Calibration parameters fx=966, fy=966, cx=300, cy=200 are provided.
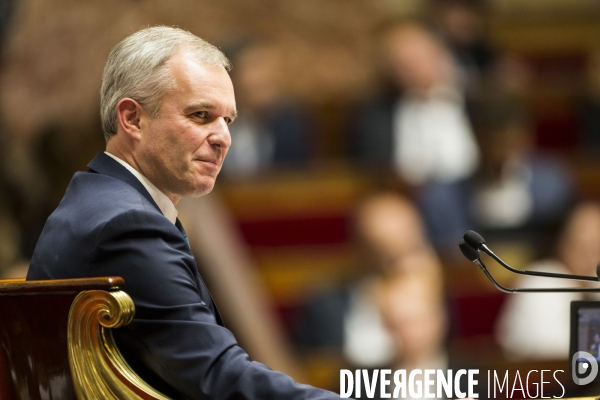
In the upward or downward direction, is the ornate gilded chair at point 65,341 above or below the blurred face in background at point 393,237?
below

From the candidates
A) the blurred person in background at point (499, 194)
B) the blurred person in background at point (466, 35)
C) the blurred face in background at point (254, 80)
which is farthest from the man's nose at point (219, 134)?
the blurred person in background at point (466, 35)

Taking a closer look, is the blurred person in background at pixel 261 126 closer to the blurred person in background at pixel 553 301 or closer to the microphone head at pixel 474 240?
the blurred person in background at pixel 553 301

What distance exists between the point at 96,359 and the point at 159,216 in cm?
Answer: 21

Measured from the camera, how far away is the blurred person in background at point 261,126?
3881 mm

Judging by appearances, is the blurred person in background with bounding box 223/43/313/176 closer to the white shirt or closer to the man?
the white shirt

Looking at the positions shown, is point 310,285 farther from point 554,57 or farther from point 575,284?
point 554,57

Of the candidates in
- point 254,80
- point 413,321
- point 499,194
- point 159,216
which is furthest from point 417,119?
point 159,216

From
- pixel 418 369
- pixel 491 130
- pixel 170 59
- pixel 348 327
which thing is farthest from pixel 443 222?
pixel 170 59

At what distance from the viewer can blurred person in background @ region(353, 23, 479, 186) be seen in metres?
3.76

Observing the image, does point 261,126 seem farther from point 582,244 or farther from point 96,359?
point 96,359

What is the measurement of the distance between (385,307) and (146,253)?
5.42 ft

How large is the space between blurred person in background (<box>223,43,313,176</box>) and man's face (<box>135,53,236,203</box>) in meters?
2.39

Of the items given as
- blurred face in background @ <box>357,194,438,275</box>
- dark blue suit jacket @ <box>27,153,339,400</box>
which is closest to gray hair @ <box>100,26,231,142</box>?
dark blue suit jacket @ <box>27,153,339,400</box>

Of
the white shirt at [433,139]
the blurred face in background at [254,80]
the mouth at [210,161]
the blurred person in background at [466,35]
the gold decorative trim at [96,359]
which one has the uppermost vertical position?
the blurred person in background at [466,35]
